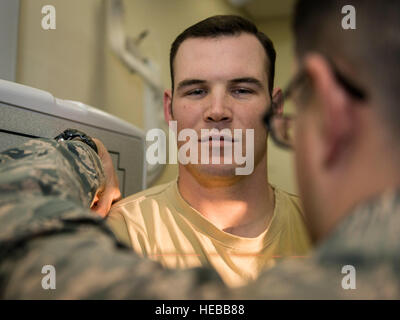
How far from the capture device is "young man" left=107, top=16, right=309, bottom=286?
542 millimetres

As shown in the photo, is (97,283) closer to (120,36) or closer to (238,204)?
(238,204)

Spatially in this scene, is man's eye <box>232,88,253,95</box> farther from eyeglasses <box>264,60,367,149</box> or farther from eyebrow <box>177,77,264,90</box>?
eyeglasses <box>264,60,367,149</box>

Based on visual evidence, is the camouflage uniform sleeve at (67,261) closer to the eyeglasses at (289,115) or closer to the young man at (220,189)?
the eyeglasses at (289,115)

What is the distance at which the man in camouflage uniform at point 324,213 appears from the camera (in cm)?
23

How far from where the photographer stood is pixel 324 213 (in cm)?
26

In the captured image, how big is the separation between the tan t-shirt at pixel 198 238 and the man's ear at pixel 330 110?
300 mm

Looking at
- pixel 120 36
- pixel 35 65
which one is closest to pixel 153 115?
pixel 120 36

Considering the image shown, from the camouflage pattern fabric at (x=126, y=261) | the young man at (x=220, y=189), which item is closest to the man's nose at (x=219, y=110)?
the young man at (x=220, y=189)

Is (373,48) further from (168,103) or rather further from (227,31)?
(168,103)

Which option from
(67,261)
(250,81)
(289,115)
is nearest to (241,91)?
(250,81)

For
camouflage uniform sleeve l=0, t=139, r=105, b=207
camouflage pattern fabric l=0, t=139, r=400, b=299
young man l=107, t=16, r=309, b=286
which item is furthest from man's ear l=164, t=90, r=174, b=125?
camouflage pattern fabric l=0, t=139, r=400, b=299

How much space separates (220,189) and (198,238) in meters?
0.08

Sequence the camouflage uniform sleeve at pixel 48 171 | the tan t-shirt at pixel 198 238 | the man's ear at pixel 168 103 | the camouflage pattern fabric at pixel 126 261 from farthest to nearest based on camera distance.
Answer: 1. the man's ear at pixel 168 103
2. the tan t-shirt at pixel 198 238
3. the camouflage uniform sleeve at pixel 48 171
4. the camouflage pattern fabric at pixel 126 261

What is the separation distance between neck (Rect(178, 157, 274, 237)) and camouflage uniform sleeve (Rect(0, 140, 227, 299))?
0.28 metres
